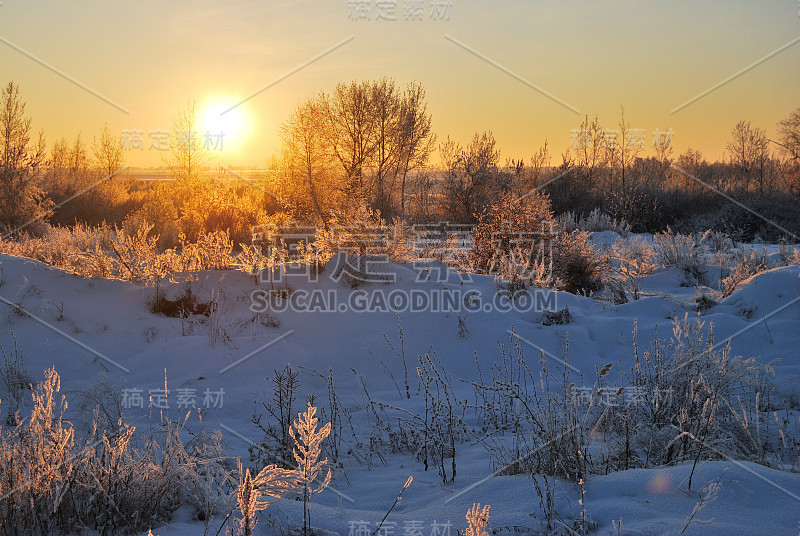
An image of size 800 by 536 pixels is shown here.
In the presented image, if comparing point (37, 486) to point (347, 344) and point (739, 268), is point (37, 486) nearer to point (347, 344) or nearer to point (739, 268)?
point (347, 344)

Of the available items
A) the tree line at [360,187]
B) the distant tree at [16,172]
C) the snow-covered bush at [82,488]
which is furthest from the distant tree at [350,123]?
the snow-covered bush at [82,488]

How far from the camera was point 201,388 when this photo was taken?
4.88 meters

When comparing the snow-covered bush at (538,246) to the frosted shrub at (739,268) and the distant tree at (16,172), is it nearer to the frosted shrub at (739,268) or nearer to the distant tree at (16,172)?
the frosted shrub at (739,268)

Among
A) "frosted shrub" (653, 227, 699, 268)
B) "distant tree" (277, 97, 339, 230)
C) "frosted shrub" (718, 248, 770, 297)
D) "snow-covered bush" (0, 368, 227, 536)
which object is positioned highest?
"distant tree" (277, 97, 339, 230)

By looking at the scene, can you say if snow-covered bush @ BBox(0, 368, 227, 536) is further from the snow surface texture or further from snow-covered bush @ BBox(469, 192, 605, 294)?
snow-covered bush @ BBox(469, 192, 605, 294)

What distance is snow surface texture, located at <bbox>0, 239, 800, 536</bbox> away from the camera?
295cm

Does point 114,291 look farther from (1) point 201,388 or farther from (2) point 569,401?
(2) point 569,401

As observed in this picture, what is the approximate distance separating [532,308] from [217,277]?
3.65 m

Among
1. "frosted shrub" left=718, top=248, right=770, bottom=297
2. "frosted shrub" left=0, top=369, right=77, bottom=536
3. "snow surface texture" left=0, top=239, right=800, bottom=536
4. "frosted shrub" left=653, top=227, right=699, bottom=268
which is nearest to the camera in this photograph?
"frosted shrub" left=0, top=369, right=77, bottom=536

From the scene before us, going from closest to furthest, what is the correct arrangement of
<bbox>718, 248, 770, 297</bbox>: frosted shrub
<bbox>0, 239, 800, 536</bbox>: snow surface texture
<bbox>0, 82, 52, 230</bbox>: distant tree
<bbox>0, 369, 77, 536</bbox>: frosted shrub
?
<bbox>0, 369, 77, 536</bbox>: frosted shrub < <bbox>0, 239, 800, 536</bbox>: snow surface texture < <bbox>718, 248, 770, 297</bbox>: frosted shrub < <bbox>0, 82, 52, 230</bbox>: distant tree

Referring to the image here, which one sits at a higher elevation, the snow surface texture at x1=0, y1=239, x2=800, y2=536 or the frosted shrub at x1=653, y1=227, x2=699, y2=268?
the frosted shrub at x1=653, y1=227, x2=699, y2=268

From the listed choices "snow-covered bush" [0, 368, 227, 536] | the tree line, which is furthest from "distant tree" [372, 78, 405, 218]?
"snow-covered bush" [0, 368, 227, 536]

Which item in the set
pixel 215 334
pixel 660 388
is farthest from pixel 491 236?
pixel 660 388

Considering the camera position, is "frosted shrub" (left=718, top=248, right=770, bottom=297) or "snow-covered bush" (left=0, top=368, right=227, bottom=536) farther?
"frosted shrub" (left=718, top=248, right=770, bottom=297)
